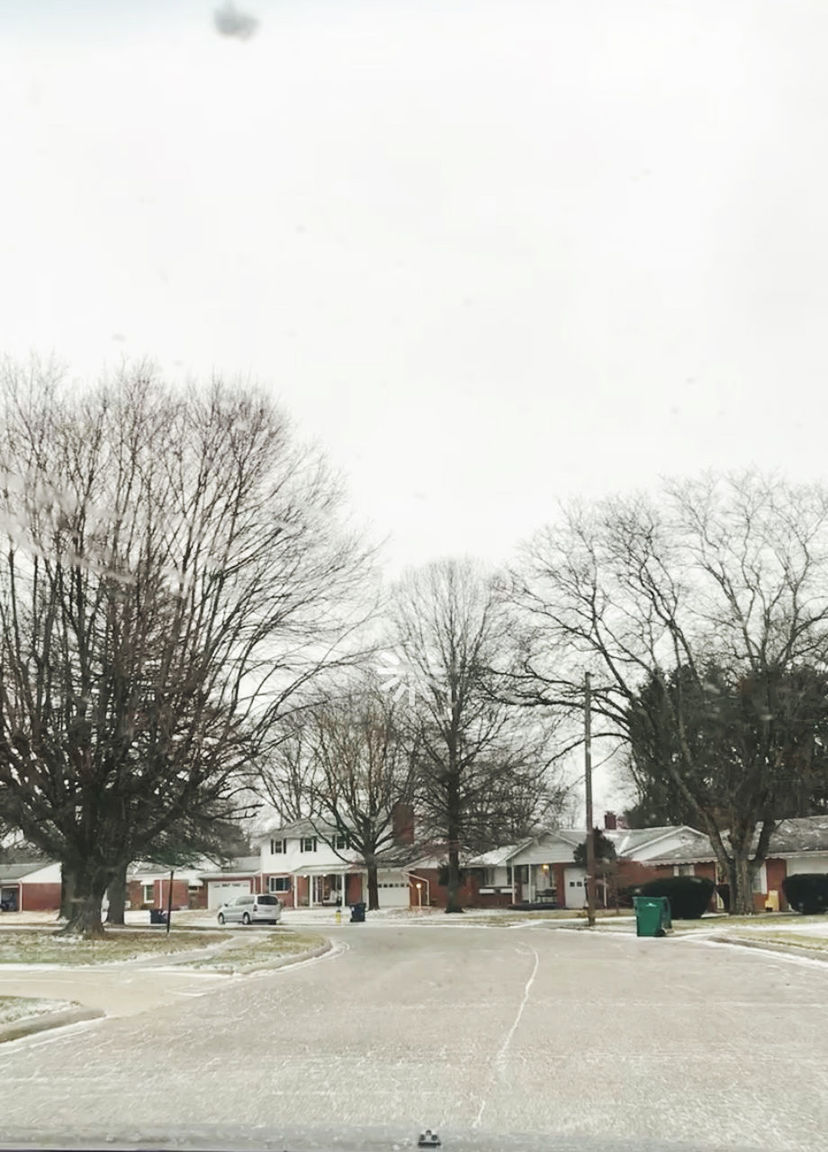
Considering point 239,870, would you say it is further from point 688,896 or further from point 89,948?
point 89,948

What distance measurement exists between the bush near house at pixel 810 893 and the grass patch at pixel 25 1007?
34.7 meters

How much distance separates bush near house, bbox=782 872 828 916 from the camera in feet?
Answer: 148

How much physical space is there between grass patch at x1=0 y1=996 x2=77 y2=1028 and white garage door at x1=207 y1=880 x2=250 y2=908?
8292cm

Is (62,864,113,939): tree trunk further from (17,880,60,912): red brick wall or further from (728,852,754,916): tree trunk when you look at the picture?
(17,880,60,912): red brick wall

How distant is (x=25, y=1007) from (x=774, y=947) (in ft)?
57.5

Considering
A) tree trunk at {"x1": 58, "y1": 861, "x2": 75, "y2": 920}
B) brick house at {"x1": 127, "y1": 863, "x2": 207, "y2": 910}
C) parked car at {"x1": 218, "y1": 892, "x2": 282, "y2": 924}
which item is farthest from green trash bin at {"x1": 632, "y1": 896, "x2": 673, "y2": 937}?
brick house at {"x1": 127, "y1": 863, "x2": 207, "y2": 910}

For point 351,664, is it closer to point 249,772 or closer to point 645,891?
point 249,772

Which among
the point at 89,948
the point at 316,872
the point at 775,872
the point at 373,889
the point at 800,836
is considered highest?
the point at 800,836

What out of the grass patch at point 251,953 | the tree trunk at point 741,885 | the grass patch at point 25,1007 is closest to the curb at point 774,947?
the grass patch at point 251,953

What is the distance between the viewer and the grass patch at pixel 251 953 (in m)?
24.2

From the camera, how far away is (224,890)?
98.4 metres

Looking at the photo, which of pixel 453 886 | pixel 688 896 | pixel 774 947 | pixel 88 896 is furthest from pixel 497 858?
pixel 774 947

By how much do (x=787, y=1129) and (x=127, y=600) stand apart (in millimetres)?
25101

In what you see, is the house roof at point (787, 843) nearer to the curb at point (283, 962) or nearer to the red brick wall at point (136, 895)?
the curb at point (283, 962)
